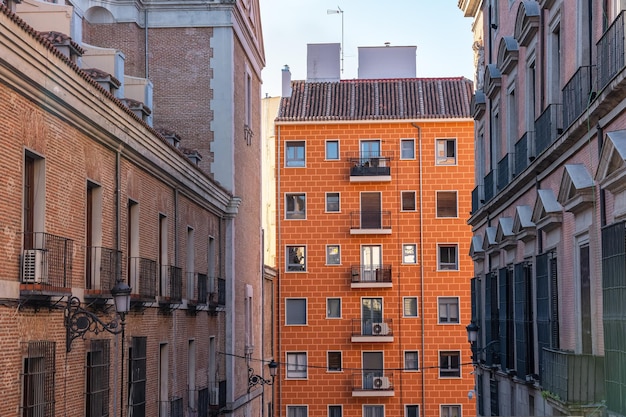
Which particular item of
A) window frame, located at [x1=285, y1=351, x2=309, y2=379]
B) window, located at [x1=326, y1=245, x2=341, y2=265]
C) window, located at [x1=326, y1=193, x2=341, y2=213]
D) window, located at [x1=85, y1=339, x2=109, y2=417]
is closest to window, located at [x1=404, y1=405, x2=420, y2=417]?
window frame, located at [x1=285, y1=351, x2=309, y2=379]

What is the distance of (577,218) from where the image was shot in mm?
17297

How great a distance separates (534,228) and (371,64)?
35749mm

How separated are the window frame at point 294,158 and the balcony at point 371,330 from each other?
25.2ft

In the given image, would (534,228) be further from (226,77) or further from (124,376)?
(226,77)

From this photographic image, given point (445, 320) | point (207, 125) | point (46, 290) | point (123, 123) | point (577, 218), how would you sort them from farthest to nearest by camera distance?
point (445, 320) → point (207, 125) → point (123, 123) → point (577, 218) → point (46, 290)

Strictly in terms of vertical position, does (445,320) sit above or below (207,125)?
below

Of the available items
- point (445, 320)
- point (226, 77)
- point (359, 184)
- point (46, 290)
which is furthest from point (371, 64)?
point (46, 290)

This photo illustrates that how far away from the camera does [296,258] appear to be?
5109cm

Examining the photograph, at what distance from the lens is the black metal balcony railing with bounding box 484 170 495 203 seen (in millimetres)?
27870

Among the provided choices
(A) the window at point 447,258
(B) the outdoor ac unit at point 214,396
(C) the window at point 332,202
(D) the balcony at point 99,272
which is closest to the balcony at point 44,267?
(D) the balcony at point 99,272

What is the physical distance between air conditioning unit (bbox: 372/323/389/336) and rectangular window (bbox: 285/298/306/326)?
3.21m

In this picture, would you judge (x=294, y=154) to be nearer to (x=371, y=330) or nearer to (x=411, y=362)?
(x=371, y=330)

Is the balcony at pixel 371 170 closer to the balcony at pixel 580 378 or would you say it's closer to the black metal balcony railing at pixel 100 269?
the black metal balcony railing at pixel 100 269

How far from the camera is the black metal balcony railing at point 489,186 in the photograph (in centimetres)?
2787
